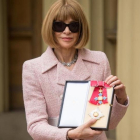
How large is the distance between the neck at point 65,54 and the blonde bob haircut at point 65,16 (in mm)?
69

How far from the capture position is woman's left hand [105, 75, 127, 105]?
2.56 metres

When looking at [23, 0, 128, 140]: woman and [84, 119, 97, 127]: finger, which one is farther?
[23, 0, 128, 140]: woman

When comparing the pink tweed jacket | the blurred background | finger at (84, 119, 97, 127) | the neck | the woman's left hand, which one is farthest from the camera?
the blurred background

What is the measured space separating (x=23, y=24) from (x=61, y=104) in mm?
4144

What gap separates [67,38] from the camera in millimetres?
2789

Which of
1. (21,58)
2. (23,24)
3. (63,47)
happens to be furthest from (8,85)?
(63,47)

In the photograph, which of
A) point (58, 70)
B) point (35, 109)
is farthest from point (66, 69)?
point (35, 109)

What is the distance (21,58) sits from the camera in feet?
22.0

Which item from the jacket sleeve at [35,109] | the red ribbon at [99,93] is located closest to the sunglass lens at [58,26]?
the jacket sleeve at [35,109]

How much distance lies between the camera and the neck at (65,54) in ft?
9.36

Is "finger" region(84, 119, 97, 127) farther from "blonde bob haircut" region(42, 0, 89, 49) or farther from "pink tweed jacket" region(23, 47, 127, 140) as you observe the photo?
"blonde bob haircut" region(42, 0, 89, 49)

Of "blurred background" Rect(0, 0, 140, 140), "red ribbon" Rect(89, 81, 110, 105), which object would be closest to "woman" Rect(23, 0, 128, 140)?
"red ribbon" Rect(89, 81, 110, 105)

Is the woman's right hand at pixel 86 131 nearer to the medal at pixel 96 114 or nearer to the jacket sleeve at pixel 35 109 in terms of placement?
the medal at pixel 96 114

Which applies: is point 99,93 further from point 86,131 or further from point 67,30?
point 67,30
